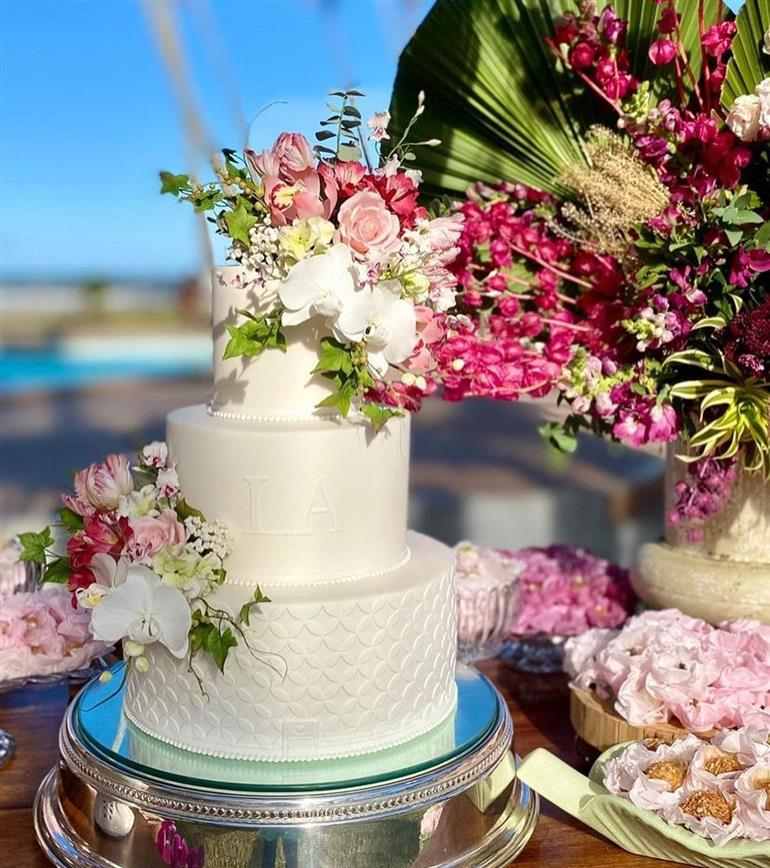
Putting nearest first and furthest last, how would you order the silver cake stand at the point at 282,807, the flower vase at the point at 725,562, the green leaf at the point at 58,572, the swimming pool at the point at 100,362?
the silver cake stand at the point at 282,807
the green leaf at the point at 58,572
the flower vase at the point at 725,562
the swimming pool at the point at 100,362

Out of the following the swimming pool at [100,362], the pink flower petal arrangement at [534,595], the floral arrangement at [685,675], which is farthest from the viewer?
the swimming pool at [100,362]

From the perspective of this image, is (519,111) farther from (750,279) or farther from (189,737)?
(189,737)

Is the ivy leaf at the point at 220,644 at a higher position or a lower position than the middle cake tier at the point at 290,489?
lower

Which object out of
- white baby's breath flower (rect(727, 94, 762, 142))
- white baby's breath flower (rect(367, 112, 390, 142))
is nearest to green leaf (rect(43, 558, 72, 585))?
white baby's breath flower (rect(367, 112, 390, 142))

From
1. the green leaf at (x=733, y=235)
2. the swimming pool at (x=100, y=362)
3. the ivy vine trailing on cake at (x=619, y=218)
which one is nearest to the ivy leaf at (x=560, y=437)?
the ivy vine trailing on cake at (x=619, y=218)

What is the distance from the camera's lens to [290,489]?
42.9 inches

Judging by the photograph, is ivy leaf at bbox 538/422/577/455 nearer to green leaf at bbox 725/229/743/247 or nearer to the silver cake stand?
green leaf at bbox 725/229/743/247

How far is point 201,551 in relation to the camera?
1057 mm

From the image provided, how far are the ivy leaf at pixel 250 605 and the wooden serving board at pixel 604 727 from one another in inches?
18.9

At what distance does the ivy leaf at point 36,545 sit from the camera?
3.64 feet

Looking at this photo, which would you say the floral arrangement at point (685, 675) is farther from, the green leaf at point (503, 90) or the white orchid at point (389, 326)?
the green leaf at point (503, 90)

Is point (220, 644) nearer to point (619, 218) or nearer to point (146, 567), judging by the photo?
point (146, 567)

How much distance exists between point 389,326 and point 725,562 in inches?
29.0

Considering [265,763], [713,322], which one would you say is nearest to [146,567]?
A: [265,763]
